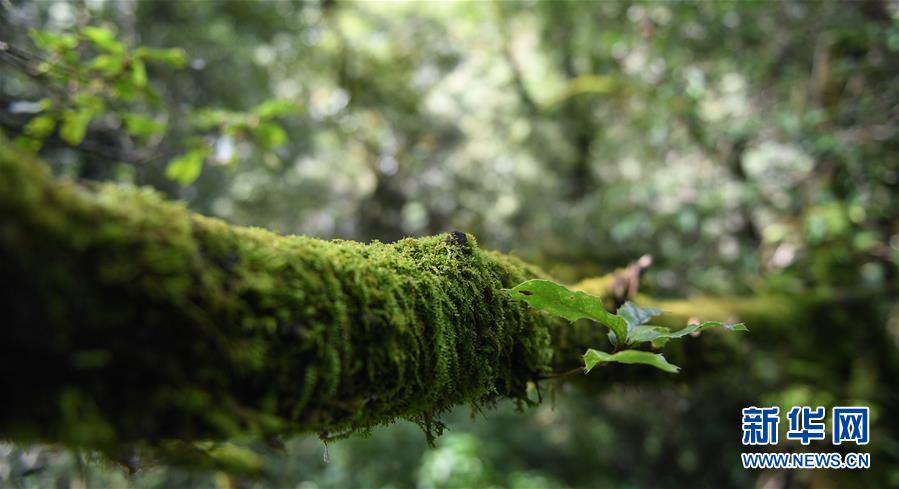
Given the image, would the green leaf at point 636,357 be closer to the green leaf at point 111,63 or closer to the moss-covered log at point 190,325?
the moss-covered log at point 190,325

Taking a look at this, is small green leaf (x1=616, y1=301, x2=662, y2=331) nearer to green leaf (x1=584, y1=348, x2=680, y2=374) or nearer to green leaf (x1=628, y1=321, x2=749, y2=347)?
green leaf (x1=628, y1=321, x2=749, y2=347)

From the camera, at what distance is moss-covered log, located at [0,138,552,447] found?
1.97ft

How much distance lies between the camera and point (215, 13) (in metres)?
4.73

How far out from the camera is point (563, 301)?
1110 mm

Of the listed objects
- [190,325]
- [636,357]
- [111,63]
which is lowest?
[190,325]

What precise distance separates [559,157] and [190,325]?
6.20 metres

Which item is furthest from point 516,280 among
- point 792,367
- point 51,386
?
point 792,367

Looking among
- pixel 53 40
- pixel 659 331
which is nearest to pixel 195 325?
pixel 659 331

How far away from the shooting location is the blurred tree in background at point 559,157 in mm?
3430

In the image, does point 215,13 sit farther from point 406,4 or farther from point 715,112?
point 715,112

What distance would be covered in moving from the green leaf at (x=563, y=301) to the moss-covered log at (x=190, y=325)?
0.15 m

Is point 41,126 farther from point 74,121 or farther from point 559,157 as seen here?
point 559,157

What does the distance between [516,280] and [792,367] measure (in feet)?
11.6

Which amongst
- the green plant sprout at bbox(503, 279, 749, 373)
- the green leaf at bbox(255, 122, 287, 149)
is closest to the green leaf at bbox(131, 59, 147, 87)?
the green leaf at bbox(255, 122, 287, 149)
